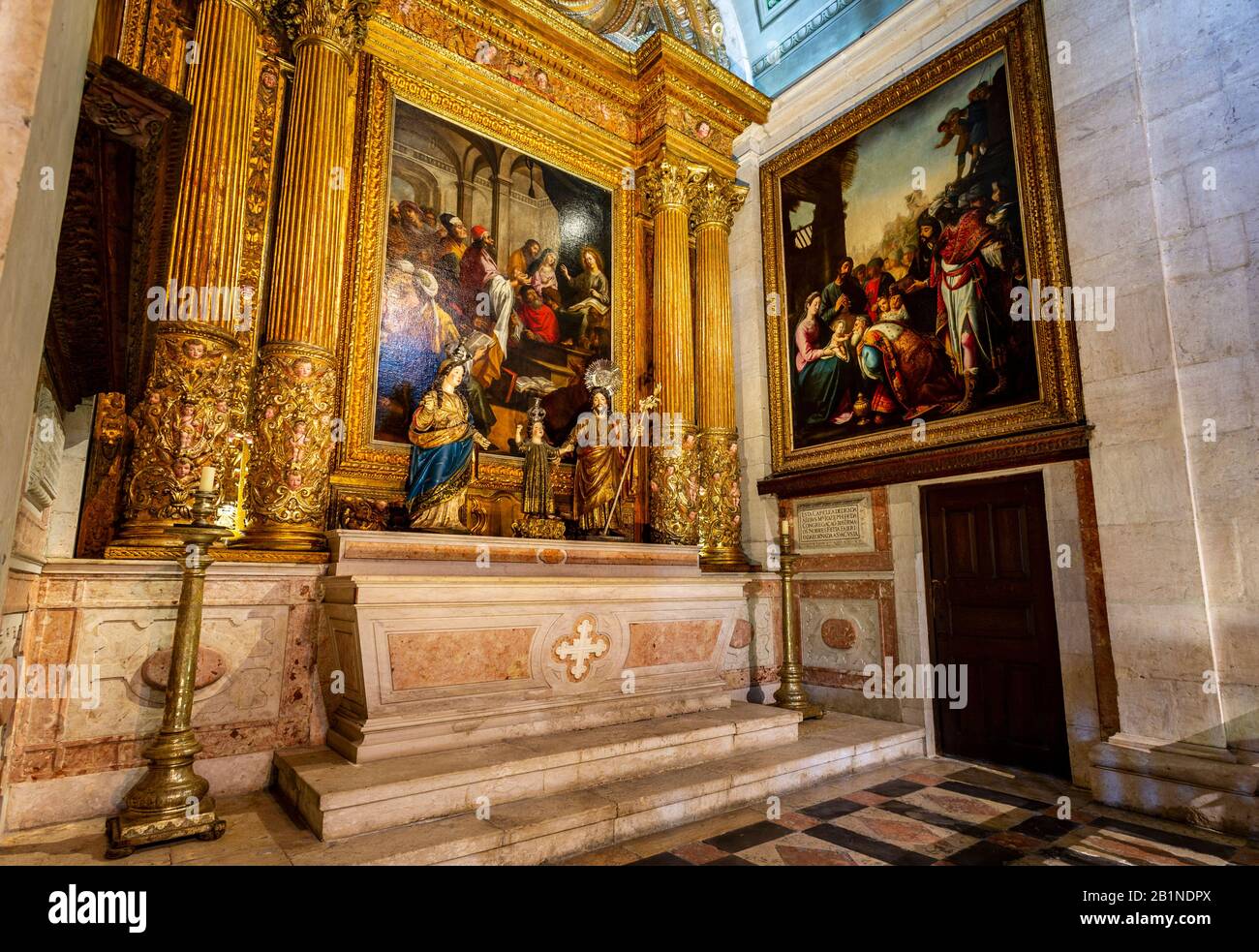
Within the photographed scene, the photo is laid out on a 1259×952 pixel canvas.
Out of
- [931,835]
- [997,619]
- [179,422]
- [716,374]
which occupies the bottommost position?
[931,835]

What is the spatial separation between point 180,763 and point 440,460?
2507mm

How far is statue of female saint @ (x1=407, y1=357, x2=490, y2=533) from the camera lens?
4961mm

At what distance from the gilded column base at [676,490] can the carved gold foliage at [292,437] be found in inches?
130

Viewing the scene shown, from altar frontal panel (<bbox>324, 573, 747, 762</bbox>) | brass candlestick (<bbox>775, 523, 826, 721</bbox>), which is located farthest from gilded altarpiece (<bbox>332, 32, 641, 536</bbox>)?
brass candlestick (<bbox>775, 523, 826, 721</bbox>)

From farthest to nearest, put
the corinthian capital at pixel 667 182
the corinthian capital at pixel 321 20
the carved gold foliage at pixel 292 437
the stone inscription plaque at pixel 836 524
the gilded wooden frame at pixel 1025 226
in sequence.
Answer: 1. the corinthian capital at pixel 667 182
2. the stone inscription plaque at pixel 836 524
3. the corinthian capital at pixel 321 20
4. the gilded wooden frame at pixel 1025 226
5. the carved gold foliage at pixel 292 437

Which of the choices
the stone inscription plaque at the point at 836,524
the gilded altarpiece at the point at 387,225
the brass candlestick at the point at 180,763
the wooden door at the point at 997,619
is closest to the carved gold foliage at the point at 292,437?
the gilded altarpiece at the point at 387,225

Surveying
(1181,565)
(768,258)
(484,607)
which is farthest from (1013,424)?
(484,607)

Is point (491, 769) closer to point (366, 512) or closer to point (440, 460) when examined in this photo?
point (440, 460)

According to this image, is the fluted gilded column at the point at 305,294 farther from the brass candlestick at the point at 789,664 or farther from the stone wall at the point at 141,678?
the brass candlestick at the point at 789,664

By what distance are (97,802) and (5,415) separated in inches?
135

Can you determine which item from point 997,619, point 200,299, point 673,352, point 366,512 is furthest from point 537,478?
point 997,619

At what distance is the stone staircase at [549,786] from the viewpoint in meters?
3.09

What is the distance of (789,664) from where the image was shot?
236 inches

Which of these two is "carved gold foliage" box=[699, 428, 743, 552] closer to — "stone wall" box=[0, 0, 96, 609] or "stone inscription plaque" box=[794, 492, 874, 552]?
"stone inscription plaque" box=[794, 492, 874, 552]
